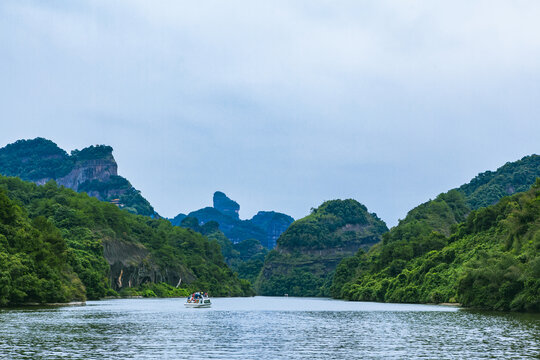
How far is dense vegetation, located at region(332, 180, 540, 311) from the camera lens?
88.3 meters

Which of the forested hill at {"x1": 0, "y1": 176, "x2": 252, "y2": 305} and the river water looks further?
the forested hill at {"x1": 0, "y1": 176, "x2": 252, "y2": 305}

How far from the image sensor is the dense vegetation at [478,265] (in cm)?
8831

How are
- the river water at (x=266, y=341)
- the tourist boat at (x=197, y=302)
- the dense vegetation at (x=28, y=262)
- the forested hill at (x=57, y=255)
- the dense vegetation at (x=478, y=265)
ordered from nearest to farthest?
1. the river water at (x=266, y=341)
2. the dense vegetation at (x=478, y=265)
3. the dense vegetation at (x=28, y=262)
4. the forested hill at (x=57, y=255)
5. the tourist boat at (x=197, y=302)

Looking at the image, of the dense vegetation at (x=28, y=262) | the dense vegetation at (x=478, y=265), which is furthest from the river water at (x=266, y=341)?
the dense vegetation at (x=28, y=262)

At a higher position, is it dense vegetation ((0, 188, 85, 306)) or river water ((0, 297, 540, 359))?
dense vegetation ((0, 188, 85, 306))

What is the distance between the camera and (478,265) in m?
104


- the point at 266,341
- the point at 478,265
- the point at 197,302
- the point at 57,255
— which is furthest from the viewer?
the point at 197,302

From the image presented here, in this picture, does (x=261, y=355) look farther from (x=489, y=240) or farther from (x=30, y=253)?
(x=489, y=240)

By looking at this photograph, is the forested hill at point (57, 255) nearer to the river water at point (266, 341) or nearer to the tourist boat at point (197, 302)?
the tourist boat at point (197, 302)

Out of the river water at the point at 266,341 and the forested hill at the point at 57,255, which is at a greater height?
the forested hill at the point at 57,255

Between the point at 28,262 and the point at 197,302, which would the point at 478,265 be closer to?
the point at 197,302

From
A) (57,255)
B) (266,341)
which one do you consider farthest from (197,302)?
(266,341)

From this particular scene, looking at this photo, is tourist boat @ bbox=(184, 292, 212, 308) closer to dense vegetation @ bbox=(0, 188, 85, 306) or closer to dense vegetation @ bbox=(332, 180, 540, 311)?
dense vegetation @ bbox=(0, 188, 85, 306)

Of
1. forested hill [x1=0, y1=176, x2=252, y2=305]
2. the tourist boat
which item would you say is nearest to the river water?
forested hill [x1=0, y1=176, x2=252, y2=305]
